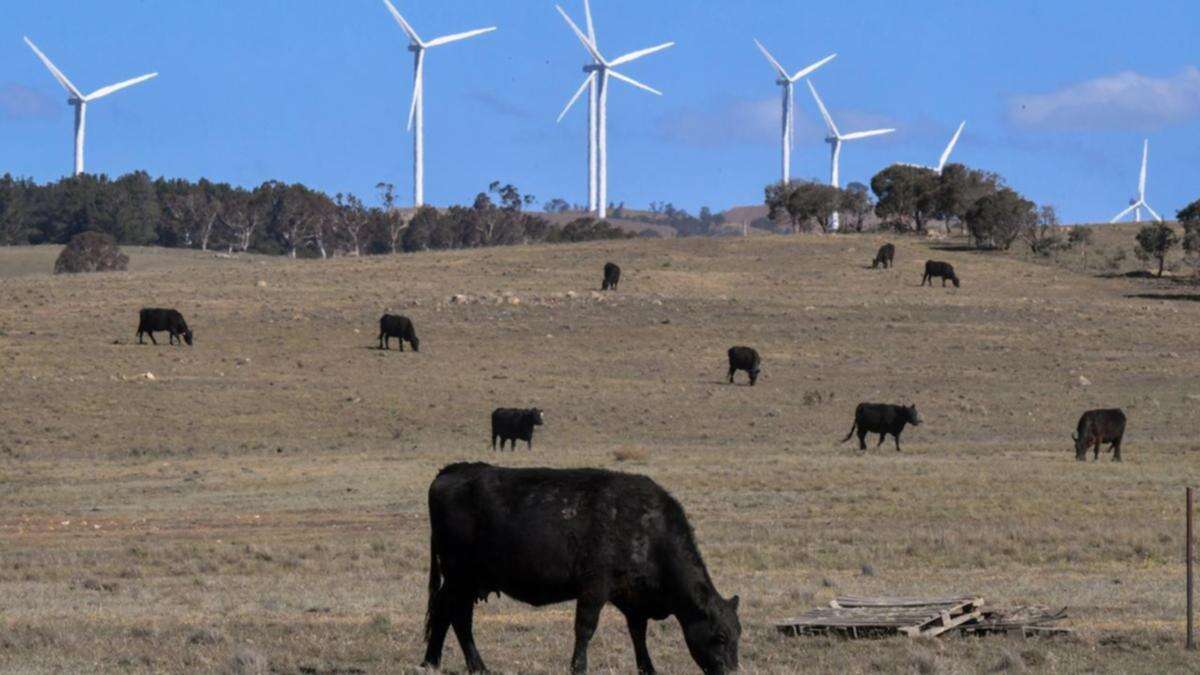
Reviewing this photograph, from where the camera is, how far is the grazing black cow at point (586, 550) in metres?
13.1

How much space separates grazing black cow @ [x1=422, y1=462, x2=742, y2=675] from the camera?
42.9 feet

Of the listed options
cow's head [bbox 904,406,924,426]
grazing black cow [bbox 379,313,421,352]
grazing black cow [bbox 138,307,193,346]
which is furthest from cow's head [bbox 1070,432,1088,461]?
grazing black cow [bbox 138,307,193,346]

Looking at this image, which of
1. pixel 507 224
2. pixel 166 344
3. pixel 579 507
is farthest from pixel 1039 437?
pixel 507 224

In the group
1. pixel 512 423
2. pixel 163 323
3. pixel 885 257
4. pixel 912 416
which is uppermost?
pixel 885 257

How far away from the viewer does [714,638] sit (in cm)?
1304

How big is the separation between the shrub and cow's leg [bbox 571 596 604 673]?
321 ft

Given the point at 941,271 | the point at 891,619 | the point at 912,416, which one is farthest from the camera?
the point at 941,271

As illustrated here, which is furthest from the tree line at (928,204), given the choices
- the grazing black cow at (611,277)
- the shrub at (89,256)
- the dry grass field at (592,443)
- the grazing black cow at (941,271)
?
the shrub at (89,256)

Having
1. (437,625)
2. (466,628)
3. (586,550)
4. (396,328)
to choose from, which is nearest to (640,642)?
(586,550)

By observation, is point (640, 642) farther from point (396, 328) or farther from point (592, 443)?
point (396, 328)

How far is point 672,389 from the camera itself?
51781 mm

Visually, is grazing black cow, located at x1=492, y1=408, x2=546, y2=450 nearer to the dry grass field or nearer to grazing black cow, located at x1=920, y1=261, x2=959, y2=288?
the dry grass field

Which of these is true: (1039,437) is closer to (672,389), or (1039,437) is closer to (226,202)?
(672,389)

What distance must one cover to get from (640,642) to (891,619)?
3.20 m
